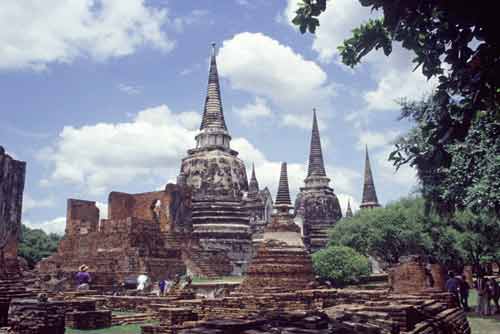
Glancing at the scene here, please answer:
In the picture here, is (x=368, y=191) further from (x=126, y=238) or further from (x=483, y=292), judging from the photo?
(x=483, y=292)

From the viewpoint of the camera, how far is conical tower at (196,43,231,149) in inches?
1430

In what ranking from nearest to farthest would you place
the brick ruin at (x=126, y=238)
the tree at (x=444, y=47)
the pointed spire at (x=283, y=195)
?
the tree at (x=444, y=47) → the pointed spire at (x=283, y=195) → the brick ruin at (x=126, y=238)

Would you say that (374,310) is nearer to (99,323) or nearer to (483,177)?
(483,177)

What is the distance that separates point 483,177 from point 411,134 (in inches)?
128

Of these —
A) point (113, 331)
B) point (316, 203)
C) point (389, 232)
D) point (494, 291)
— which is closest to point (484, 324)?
point (494, 291)

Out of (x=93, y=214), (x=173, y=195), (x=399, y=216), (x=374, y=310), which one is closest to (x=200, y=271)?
(x=173, y=195)

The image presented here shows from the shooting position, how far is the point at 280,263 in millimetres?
16516

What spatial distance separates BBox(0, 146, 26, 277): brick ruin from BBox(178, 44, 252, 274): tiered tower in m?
20.3

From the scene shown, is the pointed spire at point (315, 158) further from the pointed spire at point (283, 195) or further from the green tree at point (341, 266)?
the pointed spire at point (283, 195)

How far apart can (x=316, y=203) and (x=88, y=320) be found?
29.6 metres

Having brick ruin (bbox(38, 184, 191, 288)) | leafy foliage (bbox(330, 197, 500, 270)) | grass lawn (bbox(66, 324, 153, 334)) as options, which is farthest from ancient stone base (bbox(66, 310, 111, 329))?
leafy foliage (bbox(330, 197, 500, 270))

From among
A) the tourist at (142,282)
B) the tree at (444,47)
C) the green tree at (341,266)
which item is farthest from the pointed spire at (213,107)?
the tree at (444,47)

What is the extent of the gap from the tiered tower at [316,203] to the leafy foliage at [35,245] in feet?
66.3

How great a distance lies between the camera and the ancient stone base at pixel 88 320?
10.8 metres
